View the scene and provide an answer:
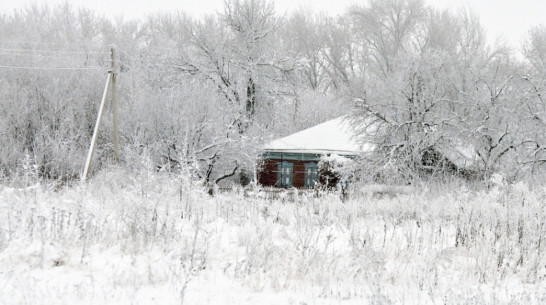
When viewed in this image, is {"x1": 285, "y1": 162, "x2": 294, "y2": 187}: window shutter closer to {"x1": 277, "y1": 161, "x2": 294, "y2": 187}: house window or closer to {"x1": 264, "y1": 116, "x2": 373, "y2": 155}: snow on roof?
{"x1": 277, "y1": 161, "x2": 294, "y2": 187}: house window

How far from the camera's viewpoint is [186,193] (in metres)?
7.71

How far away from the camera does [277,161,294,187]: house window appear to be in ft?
77.2

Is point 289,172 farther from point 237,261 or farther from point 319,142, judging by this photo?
point 237,261

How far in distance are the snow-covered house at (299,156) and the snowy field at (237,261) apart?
14.9m

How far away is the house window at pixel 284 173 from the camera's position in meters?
23.5

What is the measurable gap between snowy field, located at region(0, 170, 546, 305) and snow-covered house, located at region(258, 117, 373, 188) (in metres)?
14.9

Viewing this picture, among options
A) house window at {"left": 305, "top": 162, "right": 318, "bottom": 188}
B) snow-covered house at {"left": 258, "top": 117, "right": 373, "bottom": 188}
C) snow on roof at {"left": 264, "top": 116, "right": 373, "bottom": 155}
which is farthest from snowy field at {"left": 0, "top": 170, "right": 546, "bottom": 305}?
house window at {"left": 305, "top": 162, "right": 318, "bottom": 188}

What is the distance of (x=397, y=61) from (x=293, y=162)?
7.28 meters

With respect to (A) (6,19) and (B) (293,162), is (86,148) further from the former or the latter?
(A) (6,19)

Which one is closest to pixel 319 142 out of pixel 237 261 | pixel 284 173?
pixel 284 173

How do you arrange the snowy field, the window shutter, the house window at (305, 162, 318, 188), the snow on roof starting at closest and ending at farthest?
the snowy field → the snow on roof → the house window at (305, 162, 318, 188) → the window shutter

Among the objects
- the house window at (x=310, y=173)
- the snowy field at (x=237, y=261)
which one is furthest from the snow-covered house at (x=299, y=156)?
the snowy field at (x=237, y=261)

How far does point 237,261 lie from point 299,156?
18.1 meters

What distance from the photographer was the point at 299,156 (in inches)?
908
